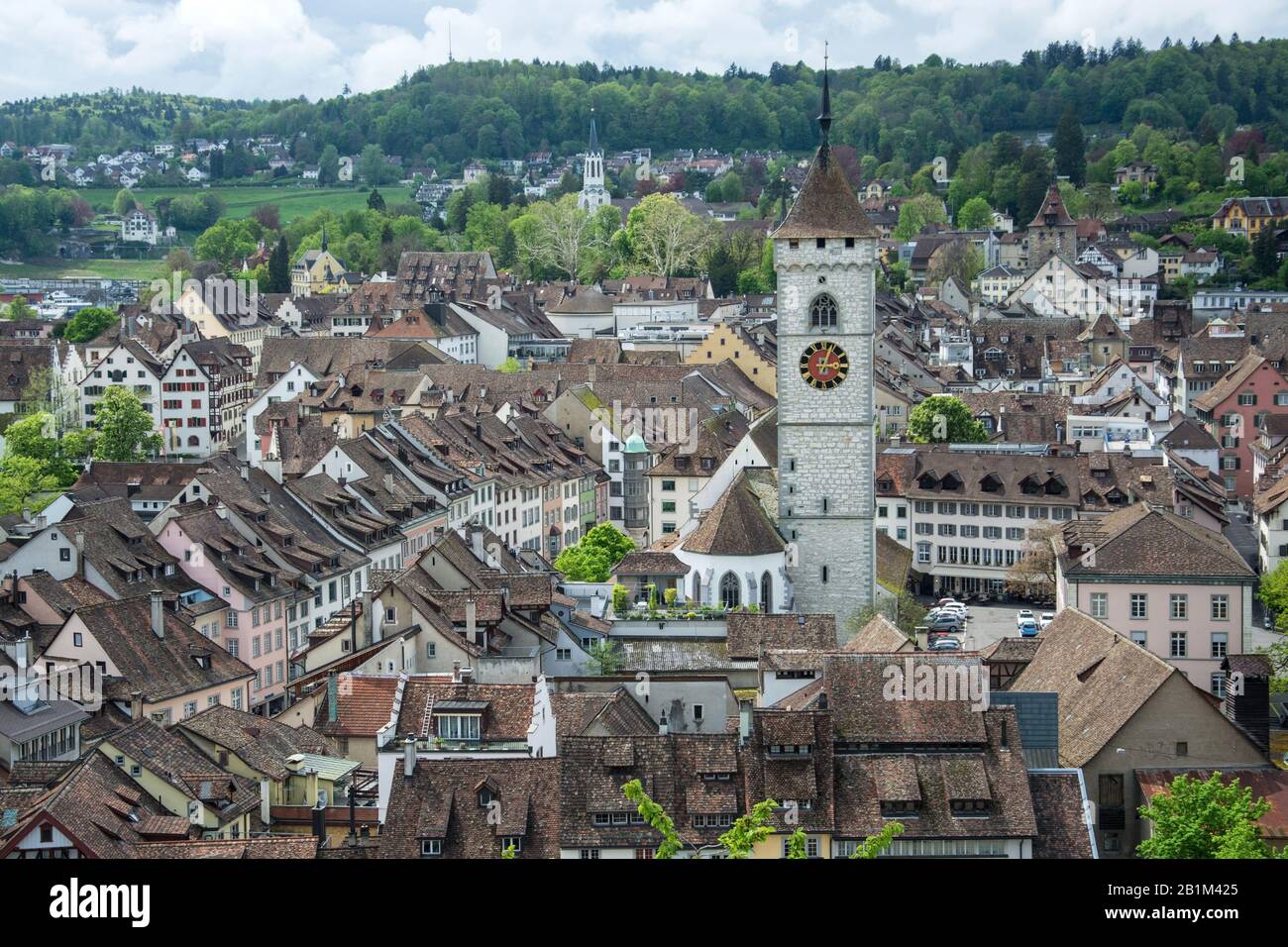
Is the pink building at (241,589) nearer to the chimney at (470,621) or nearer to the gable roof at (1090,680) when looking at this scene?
the chimney at (470,621)

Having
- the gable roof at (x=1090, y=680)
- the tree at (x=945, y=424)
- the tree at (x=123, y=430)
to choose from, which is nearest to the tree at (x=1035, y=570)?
the tree at (x=945, y=424)

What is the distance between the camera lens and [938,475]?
76.9m

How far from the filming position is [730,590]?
57500 mm

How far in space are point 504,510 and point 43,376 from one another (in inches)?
1502

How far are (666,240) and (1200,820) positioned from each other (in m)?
138

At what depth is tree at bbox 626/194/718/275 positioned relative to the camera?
165m

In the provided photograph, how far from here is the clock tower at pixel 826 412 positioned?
190 ft

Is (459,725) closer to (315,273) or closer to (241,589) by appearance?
(241,589)

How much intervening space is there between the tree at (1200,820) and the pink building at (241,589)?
28060 millimetres

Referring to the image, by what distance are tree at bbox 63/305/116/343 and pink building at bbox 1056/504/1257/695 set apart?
93704 mm

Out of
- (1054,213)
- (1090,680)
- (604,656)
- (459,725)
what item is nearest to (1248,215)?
(1054,213)

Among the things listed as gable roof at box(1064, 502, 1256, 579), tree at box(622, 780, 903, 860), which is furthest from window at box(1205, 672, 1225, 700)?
tree at box(622, 780, 903, 860)
